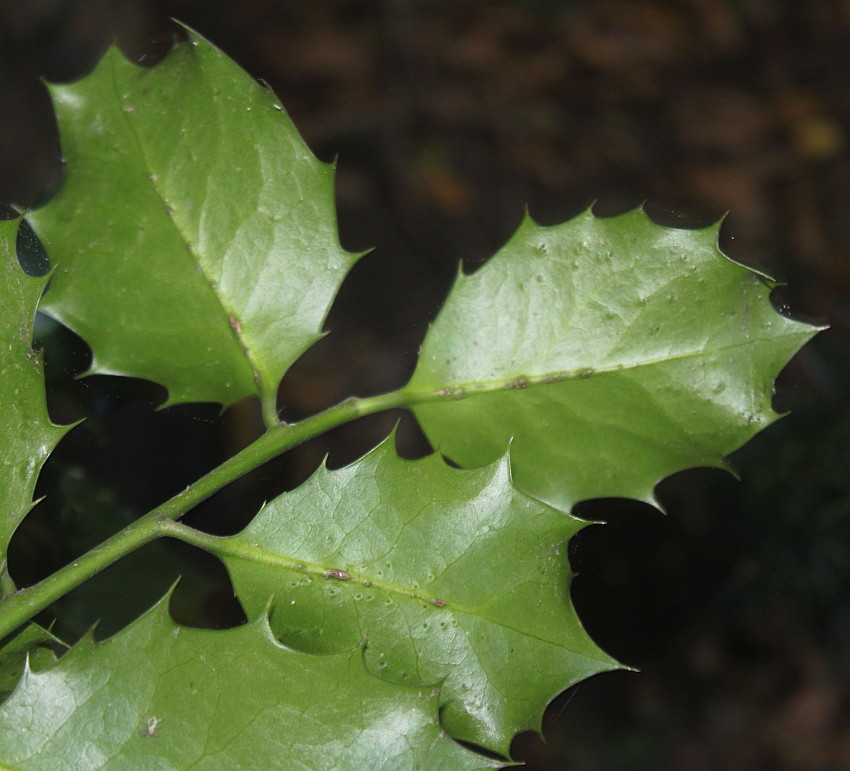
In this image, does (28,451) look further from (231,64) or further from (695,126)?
(695,126)

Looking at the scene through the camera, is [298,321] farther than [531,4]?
No

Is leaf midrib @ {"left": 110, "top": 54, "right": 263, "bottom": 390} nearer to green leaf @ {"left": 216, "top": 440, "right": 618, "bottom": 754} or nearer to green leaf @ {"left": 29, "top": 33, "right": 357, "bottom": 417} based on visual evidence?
green leaf @ {"left": 29, "top": 33, "right": 357, "bottom": 417}

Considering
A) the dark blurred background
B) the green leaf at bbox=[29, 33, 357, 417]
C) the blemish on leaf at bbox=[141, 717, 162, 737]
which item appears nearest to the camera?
the blemish on leaf at bbox=[141, 717, 162, 737]

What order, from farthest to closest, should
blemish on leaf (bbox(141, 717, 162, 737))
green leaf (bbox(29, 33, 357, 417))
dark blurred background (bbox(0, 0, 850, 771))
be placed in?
dark blurred background (bbox(0, 0, 850, 771)) < green leaf (bbox(29, 33, 357, 417)) < blemish on leaf (bbox(141, 717, 162, 737))

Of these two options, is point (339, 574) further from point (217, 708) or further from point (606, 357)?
point (606, 357)

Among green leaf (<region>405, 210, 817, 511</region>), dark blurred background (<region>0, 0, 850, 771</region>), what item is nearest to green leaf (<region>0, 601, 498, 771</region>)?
green leaf (<region>405, 210, 817, 511</region>)

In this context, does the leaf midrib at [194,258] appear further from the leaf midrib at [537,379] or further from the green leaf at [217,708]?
the green leaf at [217,708]

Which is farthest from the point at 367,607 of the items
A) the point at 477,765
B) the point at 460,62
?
the point at 460,62
